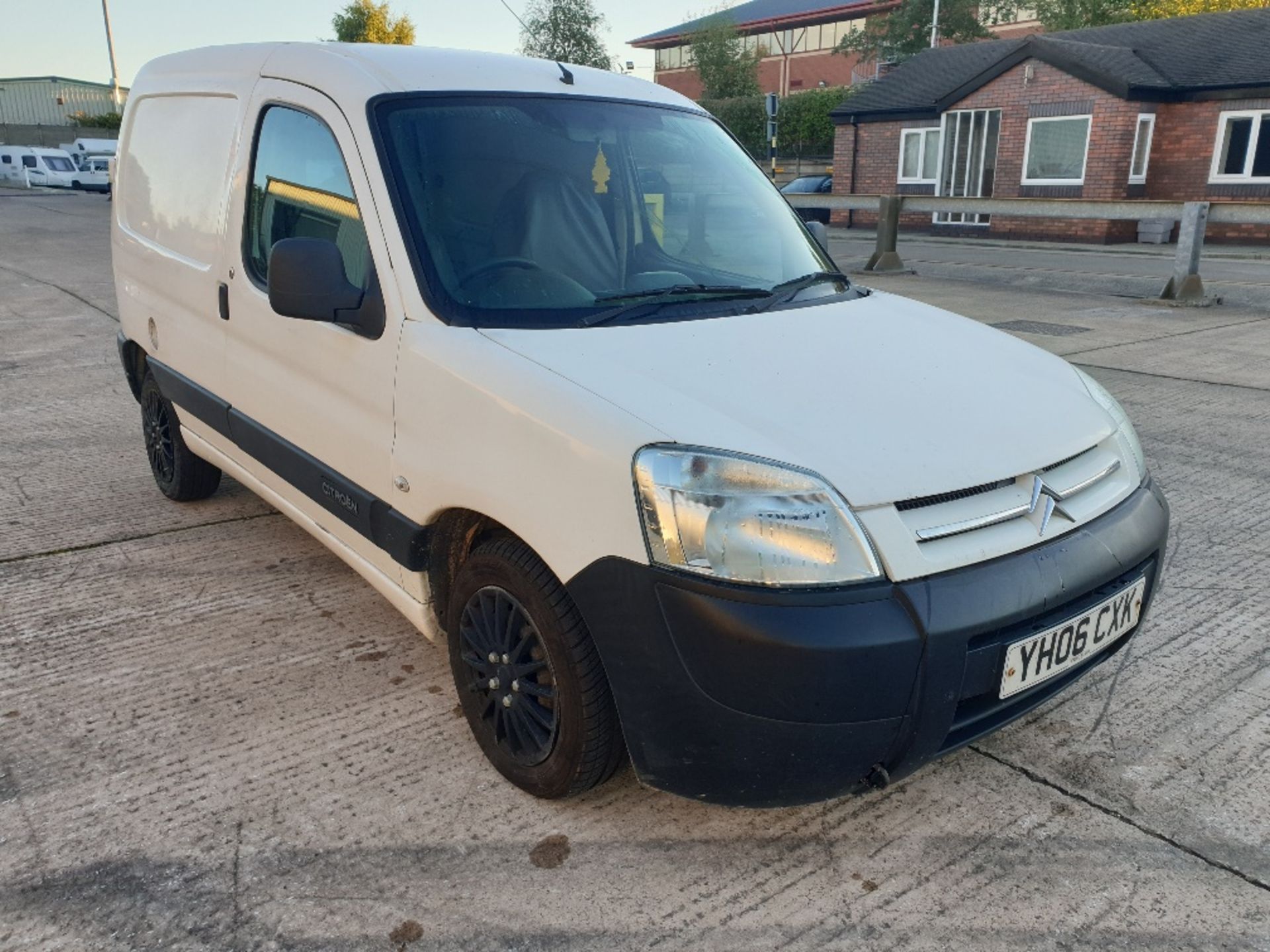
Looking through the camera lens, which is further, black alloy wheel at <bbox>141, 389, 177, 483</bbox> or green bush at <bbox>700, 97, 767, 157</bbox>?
green bush at <bbox>700, 97, 767, 157</bbox>

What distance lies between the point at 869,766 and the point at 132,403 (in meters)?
5.97

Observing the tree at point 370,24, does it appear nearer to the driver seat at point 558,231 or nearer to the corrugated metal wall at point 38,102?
the corrugated metal wall at point 38,102

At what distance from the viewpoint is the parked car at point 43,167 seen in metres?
35.2

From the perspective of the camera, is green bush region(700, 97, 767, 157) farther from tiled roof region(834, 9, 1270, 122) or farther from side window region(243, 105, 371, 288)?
side window region(243, 105, 371, 288)

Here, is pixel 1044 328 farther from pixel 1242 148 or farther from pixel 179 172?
pixel 1242 148

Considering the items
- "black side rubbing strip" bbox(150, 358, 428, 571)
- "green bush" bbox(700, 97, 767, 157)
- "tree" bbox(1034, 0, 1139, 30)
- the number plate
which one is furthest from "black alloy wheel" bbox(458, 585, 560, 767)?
"green bush" bbox(700, 97, 767, 157)

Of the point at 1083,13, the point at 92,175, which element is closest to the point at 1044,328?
the point at 92,175

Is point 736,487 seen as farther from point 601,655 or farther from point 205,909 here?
point 205,909

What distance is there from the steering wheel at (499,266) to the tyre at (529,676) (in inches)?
27.7

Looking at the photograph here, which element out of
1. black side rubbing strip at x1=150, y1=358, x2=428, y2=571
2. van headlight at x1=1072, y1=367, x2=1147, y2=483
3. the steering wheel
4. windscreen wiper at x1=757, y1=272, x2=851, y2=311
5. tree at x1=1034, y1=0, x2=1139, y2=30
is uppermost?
tree at x1=1034, y1=0, x2=1139, y2=30

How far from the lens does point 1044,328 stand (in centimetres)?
932

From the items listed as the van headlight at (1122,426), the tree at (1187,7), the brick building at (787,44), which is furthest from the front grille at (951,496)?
the brick building at (787,44)

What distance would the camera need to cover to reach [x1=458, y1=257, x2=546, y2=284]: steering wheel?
2.60 metres

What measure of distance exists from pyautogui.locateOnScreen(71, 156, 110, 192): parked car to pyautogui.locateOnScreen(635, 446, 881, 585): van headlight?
121 ft
